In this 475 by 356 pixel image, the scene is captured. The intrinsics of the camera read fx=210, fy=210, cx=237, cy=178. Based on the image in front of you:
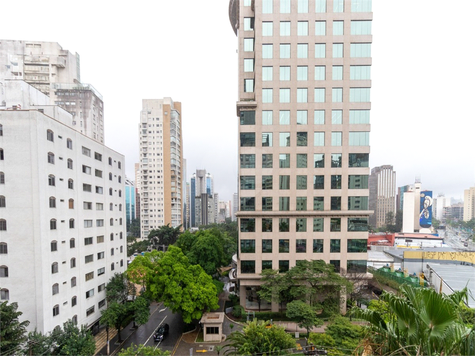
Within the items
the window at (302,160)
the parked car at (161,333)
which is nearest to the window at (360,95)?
the window at (302,160)

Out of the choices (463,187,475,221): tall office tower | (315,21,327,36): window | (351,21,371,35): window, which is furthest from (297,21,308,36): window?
(463,187,475,221): tall office tower

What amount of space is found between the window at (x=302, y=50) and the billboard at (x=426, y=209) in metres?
38.8

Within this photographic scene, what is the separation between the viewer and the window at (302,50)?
14141 millimetres

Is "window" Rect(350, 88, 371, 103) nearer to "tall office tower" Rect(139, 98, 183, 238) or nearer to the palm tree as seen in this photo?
the palm tree

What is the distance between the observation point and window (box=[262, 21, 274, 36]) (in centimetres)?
1412

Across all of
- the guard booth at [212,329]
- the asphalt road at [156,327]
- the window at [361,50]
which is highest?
the window at [361,50]

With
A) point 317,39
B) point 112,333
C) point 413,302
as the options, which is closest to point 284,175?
point 317,39

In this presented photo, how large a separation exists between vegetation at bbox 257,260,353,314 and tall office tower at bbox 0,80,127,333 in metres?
9.97

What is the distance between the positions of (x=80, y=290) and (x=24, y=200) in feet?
17.9

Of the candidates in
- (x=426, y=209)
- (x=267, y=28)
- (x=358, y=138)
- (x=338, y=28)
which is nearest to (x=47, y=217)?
(x=267, y=28)

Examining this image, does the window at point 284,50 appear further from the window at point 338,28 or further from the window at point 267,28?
the window at point 338,28

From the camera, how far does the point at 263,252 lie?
558 inches

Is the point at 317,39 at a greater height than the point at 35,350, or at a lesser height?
greater

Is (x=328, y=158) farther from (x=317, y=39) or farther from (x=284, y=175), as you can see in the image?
(x=317, y=39)
